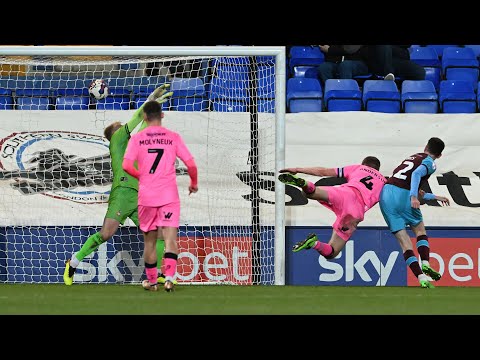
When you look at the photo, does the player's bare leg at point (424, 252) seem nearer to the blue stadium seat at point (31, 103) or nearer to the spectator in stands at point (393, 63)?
the spectator in stands at point (393, 63)

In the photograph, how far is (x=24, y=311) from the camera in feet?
22.7

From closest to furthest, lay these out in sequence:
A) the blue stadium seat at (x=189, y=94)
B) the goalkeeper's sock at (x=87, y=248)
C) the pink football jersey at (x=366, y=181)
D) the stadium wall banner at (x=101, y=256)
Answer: the goalkeeper's sock at (x=87, y=248)
the pink football jersey at (x=366, y=181)
the stadium wall banner at (x=101, y=256)
the blue stadium seat at (x=189, y=94)

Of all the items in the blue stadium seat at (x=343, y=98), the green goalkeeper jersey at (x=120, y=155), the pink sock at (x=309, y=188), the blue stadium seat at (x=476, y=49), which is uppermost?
the blue stadium seat at (x=476, y=49)

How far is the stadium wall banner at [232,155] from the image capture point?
1149 cm

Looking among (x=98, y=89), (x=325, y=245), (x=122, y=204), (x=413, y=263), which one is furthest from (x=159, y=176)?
(x=98, y=89)

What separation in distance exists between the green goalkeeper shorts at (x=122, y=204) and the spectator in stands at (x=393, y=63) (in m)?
4.50

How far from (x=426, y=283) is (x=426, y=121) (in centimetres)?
266

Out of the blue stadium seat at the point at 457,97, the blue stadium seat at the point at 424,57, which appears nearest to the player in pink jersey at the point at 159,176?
the blue stadium seat at the point at 457,97

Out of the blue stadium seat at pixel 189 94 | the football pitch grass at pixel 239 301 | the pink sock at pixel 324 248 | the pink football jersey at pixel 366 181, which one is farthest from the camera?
the blue stadium seat at pixel 189 94

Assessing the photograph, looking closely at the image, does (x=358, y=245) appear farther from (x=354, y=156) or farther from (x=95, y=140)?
(x=95, y=140)

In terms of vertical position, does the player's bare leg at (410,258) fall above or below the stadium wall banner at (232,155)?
below

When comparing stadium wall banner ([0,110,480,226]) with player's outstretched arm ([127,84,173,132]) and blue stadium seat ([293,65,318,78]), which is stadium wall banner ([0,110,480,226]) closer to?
blue stadium seat ([293,65,318,78])

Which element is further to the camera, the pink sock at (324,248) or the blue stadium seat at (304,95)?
the blue stadium seat at (304,95)

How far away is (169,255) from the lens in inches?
324
